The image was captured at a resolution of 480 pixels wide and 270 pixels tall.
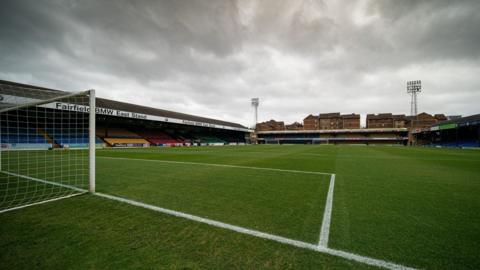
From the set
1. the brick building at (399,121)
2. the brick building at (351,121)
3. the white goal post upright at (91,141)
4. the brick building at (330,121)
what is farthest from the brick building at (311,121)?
the white goal post upright at (91,141)

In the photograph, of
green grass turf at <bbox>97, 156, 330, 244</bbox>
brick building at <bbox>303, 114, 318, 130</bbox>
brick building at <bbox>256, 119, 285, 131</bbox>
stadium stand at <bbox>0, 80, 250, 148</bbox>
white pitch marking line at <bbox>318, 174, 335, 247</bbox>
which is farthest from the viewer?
brick building at <bbox>256, 119, 285, 131</bbox>

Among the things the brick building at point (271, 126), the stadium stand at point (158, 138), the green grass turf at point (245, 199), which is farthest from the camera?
the brick building at point (271, 126)

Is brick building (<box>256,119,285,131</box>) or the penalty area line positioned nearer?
the penalty area line

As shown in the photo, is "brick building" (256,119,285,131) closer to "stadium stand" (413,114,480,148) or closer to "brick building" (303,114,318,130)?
"brick building" (303,114,318,130)

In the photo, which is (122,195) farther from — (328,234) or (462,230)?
(462,230)

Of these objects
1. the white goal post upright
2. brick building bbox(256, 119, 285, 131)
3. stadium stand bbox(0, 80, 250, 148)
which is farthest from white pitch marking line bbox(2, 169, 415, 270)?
brick building bbox(256, 119, 285, 131)

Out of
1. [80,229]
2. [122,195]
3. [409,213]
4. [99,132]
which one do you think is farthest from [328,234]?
[99,132]

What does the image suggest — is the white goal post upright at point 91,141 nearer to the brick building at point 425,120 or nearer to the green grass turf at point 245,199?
the green grass turf at point 245,199

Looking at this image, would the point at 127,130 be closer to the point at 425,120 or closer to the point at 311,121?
the point at 311,121

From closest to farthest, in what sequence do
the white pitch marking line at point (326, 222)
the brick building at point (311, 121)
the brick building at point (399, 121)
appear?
the white pitch marking line at point (326, 222), the brick building at point (399, 121), the brick building at point (311, 121)

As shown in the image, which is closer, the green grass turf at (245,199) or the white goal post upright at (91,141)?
the green grass turf at (245,199)

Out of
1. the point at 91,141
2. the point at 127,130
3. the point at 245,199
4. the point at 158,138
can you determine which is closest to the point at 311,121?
the point at 158,138

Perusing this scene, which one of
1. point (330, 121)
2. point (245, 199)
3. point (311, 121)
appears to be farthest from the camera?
point (311, 121)

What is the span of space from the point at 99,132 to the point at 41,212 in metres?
33.9
